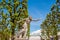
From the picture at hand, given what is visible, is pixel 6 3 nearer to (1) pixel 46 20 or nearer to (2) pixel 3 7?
(2) pixel 3 7

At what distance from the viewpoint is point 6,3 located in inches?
1062

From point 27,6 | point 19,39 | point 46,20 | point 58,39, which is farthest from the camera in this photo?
point 46,20

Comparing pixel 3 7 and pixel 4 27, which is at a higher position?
pixel 3 7

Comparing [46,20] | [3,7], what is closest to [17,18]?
[3,7]

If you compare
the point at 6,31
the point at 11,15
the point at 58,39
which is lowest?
the point at 58,39

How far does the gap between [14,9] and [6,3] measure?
149 centimetres

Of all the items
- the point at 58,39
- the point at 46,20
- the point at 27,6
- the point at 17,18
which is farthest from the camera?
the point at 46,20

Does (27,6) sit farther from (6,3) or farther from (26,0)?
(6,3)

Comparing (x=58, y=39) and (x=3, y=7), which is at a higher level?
(x=3, y=7)

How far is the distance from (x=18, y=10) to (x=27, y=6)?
1.60m

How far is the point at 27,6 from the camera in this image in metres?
27.6

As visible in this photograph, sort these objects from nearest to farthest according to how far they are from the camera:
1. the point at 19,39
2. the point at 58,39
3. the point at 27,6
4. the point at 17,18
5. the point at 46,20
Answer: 1. the point at 19,39
2. the point at 17,18
3. the point at 27,6
4. the point at 58,39
5. the point at 46,20

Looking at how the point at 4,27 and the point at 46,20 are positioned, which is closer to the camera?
the point at 4,27

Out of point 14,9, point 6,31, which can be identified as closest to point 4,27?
point 6,31
